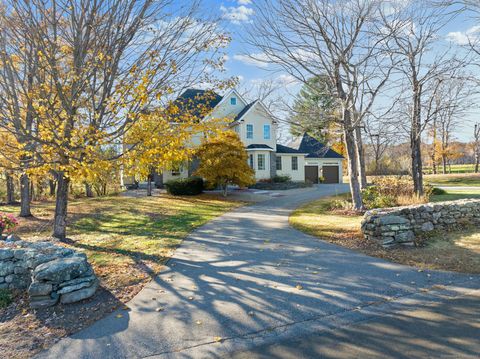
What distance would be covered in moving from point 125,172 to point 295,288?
16.9ft

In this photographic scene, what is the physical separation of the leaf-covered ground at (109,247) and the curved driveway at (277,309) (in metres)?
0.38

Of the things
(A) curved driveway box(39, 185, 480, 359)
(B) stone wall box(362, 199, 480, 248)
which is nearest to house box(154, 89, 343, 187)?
(B) stone wall box(362, 199, 480, 248)

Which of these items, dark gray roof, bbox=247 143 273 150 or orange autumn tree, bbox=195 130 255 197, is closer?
orange autumn tree, bbox=195 130 255 197

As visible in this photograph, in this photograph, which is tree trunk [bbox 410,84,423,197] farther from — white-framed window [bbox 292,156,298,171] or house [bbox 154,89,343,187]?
white-framed window [bbox 292,156,298,171]

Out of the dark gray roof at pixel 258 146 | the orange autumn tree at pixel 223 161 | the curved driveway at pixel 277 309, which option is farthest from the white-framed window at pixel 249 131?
the curved driveway at pixel 277 309

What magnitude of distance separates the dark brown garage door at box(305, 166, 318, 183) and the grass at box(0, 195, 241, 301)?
14.7 metres

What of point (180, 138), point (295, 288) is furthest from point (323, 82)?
point (295, 288)

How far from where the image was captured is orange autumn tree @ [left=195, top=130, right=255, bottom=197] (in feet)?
61.3

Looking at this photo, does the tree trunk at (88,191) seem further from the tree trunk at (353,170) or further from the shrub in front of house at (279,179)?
the tree trunk at (353,170)

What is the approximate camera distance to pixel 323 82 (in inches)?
524

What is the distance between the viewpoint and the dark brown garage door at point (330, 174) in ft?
106

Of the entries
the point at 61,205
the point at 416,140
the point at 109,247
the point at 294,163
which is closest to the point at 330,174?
the point at 294,163

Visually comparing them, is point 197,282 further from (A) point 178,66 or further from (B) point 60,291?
(A) point 178,66

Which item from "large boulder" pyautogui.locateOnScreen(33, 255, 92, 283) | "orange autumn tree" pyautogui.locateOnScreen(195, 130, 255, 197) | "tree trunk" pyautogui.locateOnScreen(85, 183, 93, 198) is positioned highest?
"orange autumn tree" pyautogui.locateOnScreen(195, 130, 255, 197)
